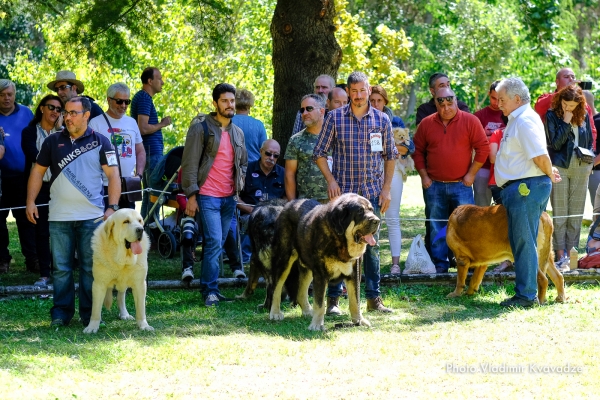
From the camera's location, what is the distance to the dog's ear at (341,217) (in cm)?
716

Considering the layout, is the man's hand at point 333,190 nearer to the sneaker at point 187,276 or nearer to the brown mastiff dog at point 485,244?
the brown mastiff dog at point 485,244

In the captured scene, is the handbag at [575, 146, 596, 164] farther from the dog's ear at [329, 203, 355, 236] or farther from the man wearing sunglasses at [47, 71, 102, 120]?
the man wearing sunglasses at [47, 71, 102, 120]

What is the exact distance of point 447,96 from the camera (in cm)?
977

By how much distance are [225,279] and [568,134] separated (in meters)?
4.26

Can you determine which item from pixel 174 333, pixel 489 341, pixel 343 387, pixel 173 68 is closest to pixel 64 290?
pixel 174 333

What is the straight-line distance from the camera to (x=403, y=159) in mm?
10211

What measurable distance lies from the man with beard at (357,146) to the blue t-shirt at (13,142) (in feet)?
14.6

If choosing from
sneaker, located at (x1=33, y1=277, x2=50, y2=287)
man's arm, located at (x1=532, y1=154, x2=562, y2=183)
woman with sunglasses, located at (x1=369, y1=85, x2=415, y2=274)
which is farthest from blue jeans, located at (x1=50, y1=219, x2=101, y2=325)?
man's arm, located at (x1=532, y1=154, x2=562, y2=183)

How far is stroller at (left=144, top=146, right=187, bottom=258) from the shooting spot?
438 inches

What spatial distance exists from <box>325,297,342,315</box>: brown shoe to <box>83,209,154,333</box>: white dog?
5.82ft

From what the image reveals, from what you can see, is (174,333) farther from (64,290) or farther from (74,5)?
(74,5)

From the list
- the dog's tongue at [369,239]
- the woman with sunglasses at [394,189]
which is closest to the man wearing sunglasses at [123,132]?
the woman with sunglasses at [394,189]

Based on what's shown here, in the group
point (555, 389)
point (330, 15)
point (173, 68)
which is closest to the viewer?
point (555, 389)

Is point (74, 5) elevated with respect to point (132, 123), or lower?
elevated
